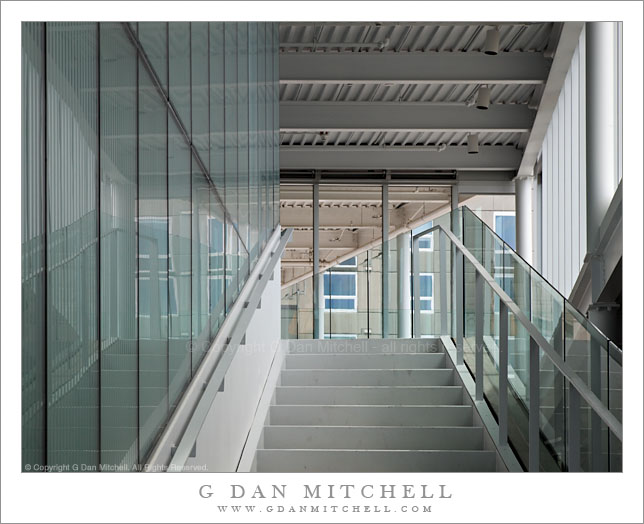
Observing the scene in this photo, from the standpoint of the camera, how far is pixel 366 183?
15.3m

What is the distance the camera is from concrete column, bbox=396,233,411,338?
29.8ft

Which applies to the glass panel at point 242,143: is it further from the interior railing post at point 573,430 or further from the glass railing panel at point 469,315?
the interior railing post at point 573,430

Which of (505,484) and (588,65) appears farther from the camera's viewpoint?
(588,65)

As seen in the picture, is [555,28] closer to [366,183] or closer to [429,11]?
[366,183]

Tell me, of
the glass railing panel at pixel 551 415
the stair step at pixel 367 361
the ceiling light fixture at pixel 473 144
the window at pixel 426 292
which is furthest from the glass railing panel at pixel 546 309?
the ceiling light fixture at pixel 473 144

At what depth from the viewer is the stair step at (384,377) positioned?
6.67m

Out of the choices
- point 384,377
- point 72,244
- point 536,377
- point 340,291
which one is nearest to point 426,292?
point 384,377

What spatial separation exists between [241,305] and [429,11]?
106 inches

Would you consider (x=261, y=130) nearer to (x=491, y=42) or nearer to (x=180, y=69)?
(x=180, y=69)

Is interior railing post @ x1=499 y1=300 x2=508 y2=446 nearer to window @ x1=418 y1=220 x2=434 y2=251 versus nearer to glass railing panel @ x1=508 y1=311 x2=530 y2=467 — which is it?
glass railing panel @ x1=508 y1=311 x2=530 y2=467

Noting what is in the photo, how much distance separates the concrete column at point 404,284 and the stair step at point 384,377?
7.51 feet

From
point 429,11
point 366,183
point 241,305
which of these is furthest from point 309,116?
point 429,11

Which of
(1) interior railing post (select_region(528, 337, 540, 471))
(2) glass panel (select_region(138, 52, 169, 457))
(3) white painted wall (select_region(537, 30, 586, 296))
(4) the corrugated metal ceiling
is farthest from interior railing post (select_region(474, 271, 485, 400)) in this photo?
(4) the corrugated metal ceiling

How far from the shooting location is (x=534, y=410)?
4.61m
